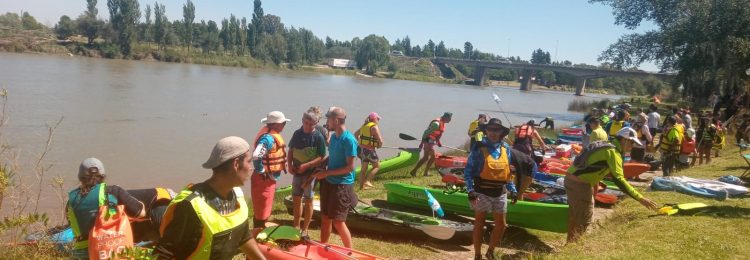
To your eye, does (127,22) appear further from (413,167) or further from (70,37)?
(413,167)

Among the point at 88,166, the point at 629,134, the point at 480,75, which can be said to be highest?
the point at 629,134

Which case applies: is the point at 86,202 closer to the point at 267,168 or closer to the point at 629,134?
the point at 267,168

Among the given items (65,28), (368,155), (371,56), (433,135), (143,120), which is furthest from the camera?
(371,56)

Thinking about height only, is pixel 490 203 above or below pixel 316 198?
above

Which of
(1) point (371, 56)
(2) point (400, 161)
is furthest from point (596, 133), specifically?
(1) point (371, 56)

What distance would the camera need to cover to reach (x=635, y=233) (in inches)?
230

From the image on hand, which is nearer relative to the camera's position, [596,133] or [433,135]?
[596,133]

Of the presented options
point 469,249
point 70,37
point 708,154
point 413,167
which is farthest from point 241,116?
point 70,37

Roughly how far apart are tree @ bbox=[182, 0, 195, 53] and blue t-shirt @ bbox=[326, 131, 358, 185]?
2970 inches

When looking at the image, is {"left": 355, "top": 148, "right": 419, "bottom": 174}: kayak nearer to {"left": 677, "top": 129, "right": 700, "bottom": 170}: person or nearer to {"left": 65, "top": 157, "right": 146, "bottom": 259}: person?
{"left": 677, "top": 129, "right": 700, "bottom": 170}: person

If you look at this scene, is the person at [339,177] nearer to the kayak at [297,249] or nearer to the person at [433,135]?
the kayak at [297,249]

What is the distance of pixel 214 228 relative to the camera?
244 centimetres

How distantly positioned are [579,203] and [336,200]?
2471mm

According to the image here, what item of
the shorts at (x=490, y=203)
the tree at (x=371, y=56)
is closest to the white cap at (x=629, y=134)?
the shorts at (x=490, y=203)
